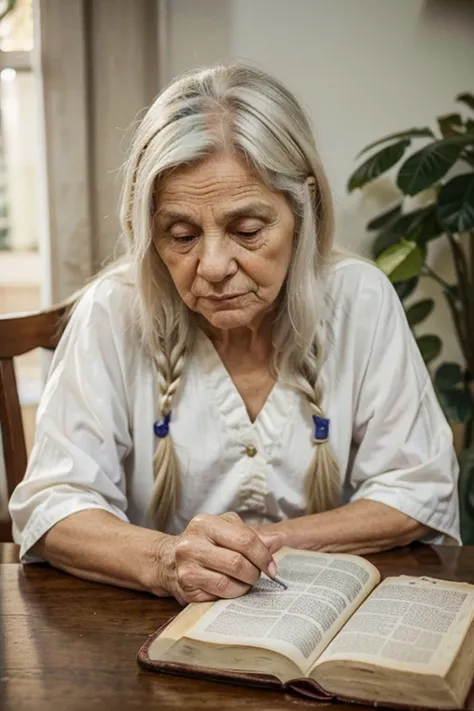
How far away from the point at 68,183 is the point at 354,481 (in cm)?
140

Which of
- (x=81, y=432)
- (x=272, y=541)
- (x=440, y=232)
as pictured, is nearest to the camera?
(x=272, y=541)

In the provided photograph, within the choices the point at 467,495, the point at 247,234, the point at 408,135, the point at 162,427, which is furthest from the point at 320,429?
the point at 408,135

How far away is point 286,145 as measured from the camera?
149cm

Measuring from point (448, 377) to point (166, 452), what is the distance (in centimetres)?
129

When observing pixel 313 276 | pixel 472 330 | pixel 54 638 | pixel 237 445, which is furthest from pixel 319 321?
pixel 472 330

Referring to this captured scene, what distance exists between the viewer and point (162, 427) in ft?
5.42

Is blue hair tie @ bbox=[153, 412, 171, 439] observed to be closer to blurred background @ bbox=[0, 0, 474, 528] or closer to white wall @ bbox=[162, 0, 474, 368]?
blurred background @ bbox=[0, 0, 474, 528]

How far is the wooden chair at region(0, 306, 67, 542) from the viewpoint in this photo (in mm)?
1774

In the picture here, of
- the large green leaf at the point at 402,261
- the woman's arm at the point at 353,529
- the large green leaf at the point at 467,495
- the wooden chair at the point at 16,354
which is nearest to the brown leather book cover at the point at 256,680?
the woman's arm at the point at 353,529

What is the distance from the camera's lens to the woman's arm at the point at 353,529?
4.79 ft

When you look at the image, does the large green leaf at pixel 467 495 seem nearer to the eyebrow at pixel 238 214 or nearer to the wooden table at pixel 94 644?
the wooden table at pixel 94 644

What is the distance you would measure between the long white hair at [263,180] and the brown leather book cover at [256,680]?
1.92ft

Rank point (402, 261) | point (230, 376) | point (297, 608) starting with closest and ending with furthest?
point (297, 608), point (230, 376), point (402, 261)

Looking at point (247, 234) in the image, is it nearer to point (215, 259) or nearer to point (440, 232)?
point (215, 259)
